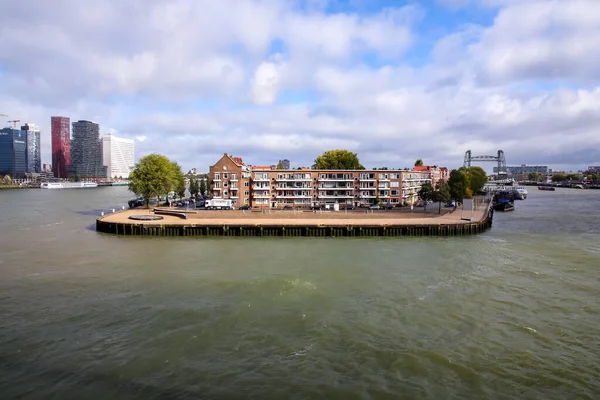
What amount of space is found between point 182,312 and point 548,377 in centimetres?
1818

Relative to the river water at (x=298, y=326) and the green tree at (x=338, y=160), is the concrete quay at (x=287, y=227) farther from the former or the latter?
the green tree at (x=338, y=160)

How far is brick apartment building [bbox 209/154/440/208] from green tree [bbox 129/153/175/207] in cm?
892

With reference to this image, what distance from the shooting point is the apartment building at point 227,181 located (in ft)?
258

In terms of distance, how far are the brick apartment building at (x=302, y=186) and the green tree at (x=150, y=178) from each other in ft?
29.3

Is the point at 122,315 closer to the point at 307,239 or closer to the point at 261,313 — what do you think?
the point at 261,313

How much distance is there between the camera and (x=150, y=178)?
7362 centimetres

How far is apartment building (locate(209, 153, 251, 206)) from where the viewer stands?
78.8 metres

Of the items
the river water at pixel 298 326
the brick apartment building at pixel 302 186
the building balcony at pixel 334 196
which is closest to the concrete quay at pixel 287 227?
the river water at pixel 298 326

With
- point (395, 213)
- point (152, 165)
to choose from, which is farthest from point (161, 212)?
point (395, 213)

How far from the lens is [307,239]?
5059 cm

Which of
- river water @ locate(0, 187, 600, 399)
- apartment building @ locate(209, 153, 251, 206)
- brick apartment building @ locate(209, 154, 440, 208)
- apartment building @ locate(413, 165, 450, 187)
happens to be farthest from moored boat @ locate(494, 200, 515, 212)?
apartment building @ locate(209, 153, 251, 206)

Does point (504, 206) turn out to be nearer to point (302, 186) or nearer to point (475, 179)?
point (475, 179)

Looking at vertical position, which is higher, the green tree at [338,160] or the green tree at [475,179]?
the green tree at [338,160]

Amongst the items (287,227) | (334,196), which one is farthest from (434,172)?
(287,227)
